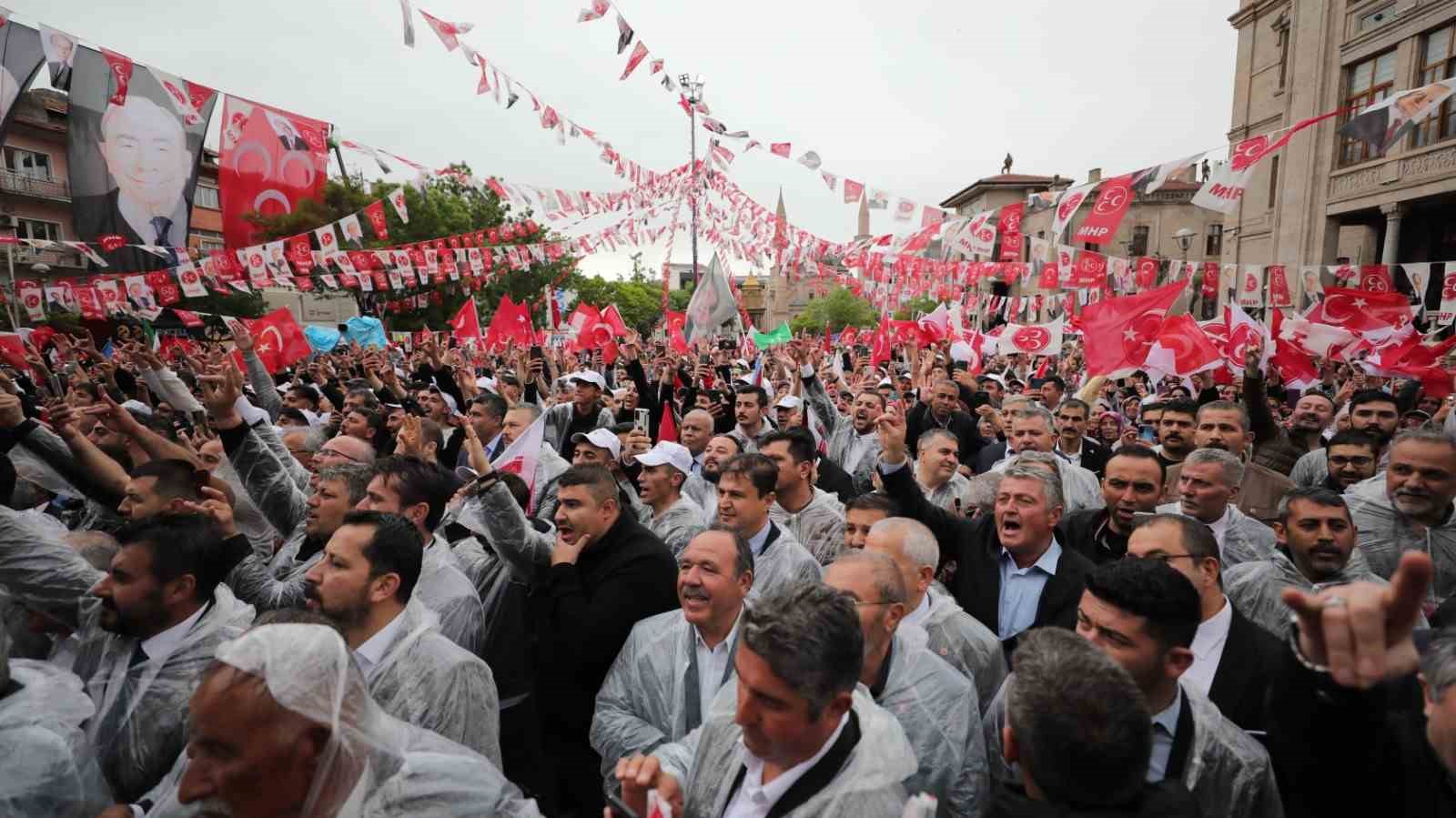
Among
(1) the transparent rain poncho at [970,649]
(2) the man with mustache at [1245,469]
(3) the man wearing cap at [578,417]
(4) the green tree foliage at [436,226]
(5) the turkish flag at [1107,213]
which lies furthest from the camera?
(4) the green tree foliage at [436,226]

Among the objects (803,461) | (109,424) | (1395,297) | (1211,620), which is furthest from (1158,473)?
(1395,297)

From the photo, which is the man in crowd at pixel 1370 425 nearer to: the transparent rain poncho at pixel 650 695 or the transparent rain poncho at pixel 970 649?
the transparent rain poncho at pixel 970 649

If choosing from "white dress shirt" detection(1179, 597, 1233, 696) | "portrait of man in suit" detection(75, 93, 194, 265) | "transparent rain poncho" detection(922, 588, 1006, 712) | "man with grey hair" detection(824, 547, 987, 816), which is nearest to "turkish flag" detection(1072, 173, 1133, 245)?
"white dress shirt" detection(1179, 597, 1233, 696)

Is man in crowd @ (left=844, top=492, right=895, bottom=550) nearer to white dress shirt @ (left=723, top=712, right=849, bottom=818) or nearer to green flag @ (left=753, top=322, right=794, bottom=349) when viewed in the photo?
white dress shirt @ (left=723, top=712, right=849, bottom=818)

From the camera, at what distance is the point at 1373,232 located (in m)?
23.2

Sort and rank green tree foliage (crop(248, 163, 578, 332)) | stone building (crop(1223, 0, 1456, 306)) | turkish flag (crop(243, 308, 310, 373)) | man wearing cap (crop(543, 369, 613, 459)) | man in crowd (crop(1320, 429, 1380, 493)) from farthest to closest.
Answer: green tree foliage (crop(248, 163, 578, 332)) → stone building (crop(1223, 0, 1456, 306)) → turkish flag (crop(243, 308, 310, 373)) → man wearing cap (crop(543, 369, 613, 459)) → man in crowd (crop(1320, 429, 1380, 493))

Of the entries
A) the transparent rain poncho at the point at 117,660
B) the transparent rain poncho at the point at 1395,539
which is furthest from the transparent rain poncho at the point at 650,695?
the transparent rain poncho at the point at 1395,539

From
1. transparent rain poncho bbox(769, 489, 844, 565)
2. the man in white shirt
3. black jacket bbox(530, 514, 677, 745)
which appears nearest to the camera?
the man in white shirt

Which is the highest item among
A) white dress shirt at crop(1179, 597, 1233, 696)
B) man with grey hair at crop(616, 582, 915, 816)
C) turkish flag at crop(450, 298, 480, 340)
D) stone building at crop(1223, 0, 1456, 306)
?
stone building at crop(1223, 0, 1456, 306)

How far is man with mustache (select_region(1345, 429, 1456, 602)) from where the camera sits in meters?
3.82

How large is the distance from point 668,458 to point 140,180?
21.7 ft

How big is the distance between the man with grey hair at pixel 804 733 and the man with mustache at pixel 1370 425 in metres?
5.45

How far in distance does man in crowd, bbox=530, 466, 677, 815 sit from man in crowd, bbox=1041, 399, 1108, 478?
4.33 meters

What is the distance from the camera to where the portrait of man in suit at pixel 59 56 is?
21.8 feet
